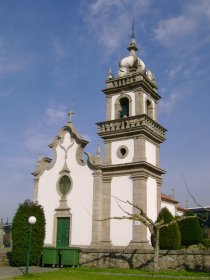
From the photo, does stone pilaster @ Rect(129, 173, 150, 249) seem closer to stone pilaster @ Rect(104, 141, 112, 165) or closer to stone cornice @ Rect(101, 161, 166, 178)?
stone cornice @ Rect(101, 161, 166, 178)

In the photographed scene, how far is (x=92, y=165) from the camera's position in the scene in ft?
82.9

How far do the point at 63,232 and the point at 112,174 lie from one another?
5186mm

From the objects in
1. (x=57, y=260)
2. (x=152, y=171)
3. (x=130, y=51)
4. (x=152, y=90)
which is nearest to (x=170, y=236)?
(x=152, y=171)

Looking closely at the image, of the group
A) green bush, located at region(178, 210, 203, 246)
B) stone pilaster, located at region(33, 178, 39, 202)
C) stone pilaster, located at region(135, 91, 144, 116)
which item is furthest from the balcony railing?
green bush, located at region(178, 210, 203, 246)

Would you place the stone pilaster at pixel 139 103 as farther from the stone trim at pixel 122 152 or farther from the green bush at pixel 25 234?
the green bush at pixel 25 234

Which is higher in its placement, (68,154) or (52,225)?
(68,154)

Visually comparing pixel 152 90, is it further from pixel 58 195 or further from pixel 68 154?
pixel 58 195

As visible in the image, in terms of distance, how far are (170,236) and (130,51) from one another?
1465cm

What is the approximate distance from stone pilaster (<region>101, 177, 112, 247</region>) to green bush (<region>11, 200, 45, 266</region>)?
3.81 m

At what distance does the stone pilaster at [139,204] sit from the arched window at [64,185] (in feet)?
16.3

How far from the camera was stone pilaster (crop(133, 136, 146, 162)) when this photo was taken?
79.6 ft

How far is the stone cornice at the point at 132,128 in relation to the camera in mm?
24828

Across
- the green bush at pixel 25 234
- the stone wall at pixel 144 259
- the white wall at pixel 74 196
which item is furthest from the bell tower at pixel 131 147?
the green bush at pixel 25 234

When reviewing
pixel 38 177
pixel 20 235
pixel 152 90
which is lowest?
pixel 20 235
